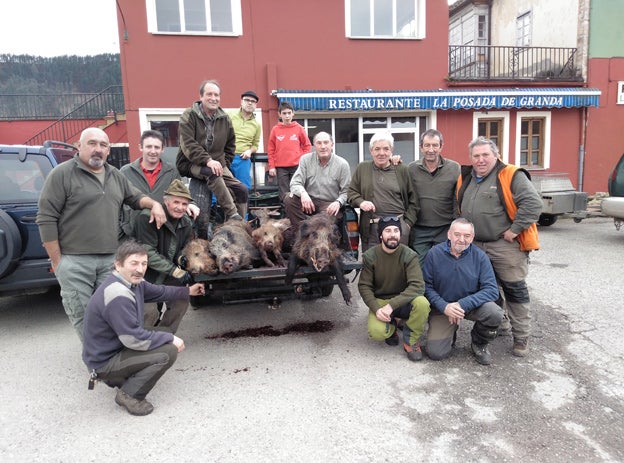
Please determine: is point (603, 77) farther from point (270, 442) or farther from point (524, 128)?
A: point (270, 442)

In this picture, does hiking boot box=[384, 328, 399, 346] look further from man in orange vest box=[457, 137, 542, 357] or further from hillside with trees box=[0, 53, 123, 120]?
hillside with trees box=[0, 53, 123, 120]

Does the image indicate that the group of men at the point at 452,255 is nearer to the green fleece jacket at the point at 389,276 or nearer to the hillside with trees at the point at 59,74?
the green fleece jacket at the point at 389,276

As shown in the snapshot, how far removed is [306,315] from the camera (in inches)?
205

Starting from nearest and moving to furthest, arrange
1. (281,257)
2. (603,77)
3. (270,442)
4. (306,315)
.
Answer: (270,442) → (281,257) → (306,315) → (603,77)

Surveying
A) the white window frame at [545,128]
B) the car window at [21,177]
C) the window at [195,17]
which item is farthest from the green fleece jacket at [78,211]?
the white window frame at [545,128]

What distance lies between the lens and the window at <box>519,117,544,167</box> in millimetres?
14547

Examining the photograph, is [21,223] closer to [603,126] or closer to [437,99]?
[437,99]

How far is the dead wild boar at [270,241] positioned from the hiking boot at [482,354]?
1981 millimetres

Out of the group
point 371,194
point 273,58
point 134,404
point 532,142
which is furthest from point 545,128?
point 134,404

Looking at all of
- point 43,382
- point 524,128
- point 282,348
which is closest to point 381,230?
point 282,348

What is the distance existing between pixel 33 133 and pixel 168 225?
1456 centimetres

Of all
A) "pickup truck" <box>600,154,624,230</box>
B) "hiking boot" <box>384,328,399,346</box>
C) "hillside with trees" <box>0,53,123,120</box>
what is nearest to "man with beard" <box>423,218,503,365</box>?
"hiking boot" <box>384,328,399,346</box>

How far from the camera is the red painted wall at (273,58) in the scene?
37.8 ft

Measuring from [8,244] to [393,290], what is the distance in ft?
12.9
